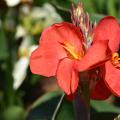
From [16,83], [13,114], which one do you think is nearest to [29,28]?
Result: [16,83]

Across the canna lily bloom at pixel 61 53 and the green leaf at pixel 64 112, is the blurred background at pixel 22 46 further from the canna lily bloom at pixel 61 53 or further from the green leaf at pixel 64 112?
the canna lily bloom at pixel 61 53

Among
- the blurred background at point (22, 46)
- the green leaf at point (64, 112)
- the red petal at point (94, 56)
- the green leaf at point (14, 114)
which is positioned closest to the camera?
the red petal at point (94, 56)

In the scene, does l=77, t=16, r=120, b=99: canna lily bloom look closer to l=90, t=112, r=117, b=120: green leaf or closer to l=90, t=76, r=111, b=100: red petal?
l=90, t=76, r=111, b=100: red petal

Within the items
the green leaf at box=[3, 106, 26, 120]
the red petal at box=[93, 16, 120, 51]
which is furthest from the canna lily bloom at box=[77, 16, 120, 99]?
the green leaf at box=[3, 106, 26, 120]

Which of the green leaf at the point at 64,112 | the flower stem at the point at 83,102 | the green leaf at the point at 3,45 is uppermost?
the flower stem at the point at 83,102

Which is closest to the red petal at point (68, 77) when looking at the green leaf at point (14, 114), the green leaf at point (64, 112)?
the green leaf at point (64, 112)

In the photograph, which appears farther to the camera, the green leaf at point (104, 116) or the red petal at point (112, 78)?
the green leaf at point (104, 116)

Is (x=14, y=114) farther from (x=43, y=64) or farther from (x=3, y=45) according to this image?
(x=43, y=64)
